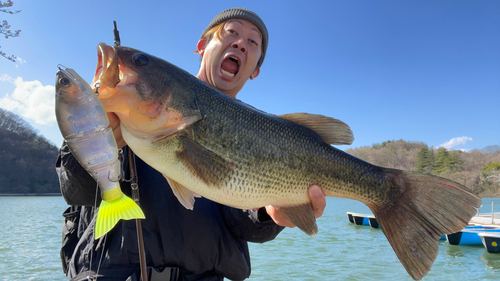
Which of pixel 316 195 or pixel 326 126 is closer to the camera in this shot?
pixel 316 195

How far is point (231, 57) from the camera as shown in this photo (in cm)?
318

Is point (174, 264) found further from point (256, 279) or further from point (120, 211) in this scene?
point (256, 279)

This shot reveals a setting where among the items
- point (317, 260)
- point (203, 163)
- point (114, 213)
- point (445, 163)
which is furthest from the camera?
point (445, 163)

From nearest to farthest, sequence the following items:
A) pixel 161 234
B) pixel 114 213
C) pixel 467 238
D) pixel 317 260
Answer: pixel 114 213, pixel 161 234, pixel 317 260, pixel 467 238

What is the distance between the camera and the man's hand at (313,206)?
7.14 feet

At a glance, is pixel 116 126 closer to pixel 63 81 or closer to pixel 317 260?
pixel 63 81

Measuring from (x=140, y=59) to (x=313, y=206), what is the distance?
159cm

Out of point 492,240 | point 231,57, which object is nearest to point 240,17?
point 231,57

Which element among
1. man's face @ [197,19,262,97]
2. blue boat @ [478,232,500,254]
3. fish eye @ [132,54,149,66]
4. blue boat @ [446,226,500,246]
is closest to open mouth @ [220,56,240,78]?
man's face @ [197,19,262,97]

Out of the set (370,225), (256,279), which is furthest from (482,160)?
(256,279)

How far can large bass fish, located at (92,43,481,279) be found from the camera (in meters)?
1.86

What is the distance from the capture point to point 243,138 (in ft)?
6.68

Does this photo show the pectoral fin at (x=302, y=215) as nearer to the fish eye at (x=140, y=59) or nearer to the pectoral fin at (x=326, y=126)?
the pectoral fin at (x=326, y=126)

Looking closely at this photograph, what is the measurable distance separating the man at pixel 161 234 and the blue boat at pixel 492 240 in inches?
578
